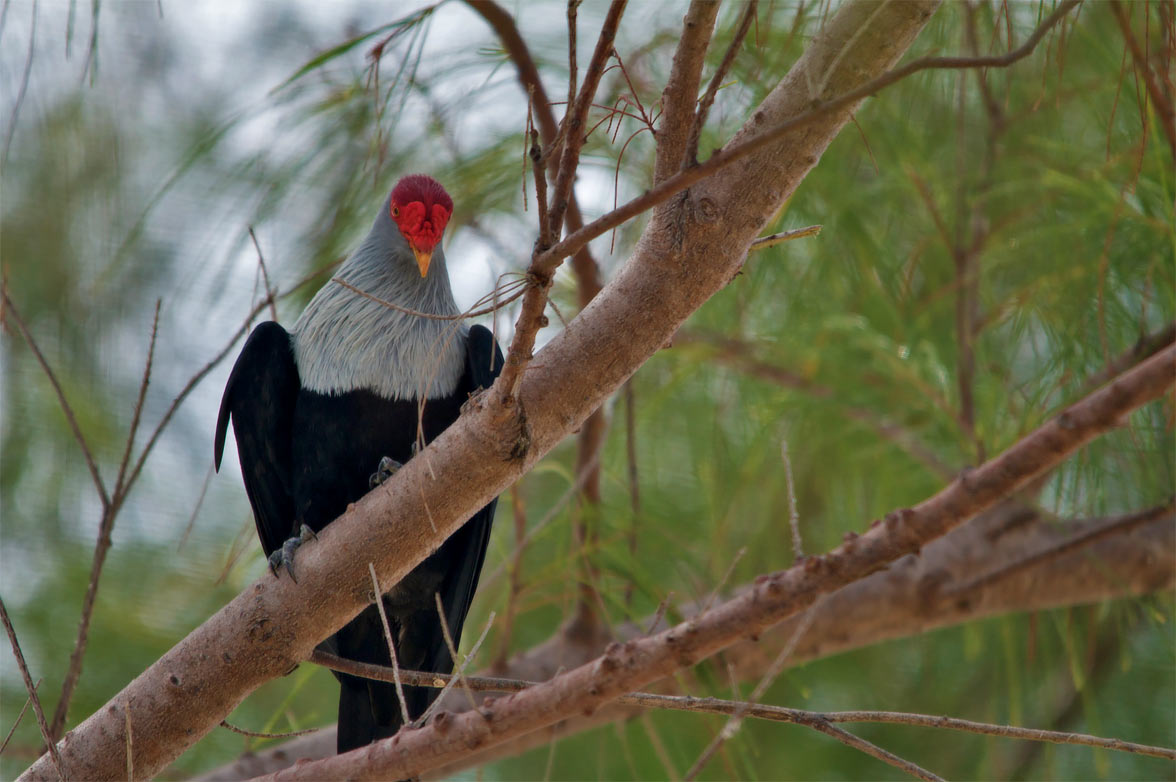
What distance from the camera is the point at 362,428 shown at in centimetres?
221

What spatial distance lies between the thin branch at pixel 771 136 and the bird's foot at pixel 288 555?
719 millimetres

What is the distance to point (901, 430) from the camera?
8.92 feet

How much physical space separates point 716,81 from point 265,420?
4.96 ft

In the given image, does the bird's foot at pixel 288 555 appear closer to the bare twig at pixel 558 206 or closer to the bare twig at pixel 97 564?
the bare twig at pixel 97 564

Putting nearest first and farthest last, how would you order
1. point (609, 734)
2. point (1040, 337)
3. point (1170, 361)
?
point (1170, 361) < point (1040, 337) < point (609, 734)

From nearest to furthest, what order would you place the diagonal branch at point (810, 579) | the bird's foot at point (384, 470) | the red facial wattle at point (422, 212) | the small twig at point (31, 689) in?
the diagonal branch at point (810, 579)
the small twig at point (31, 689)
the bird's foot at point (384, 470)
the red facial wattle at point (422, 212)

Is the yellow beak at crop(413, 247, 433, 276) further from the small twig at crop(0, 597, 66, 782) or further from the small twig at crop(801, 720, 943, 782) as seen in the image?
the small twig at crop(801, 720, 943, 782)

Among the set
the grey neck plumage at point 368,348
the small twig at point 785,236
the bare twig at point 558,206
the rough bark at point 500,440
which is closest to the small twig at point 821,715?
the rough bark at point 500,440

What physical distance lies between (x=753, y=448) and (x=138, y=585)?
2.30 m

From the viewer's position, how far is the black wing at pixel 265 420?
2320mm

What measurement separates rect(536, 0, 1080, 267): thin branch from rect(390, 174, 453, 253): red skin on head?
4.41 feet

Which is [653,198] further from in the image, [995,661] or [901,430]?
[995,661]

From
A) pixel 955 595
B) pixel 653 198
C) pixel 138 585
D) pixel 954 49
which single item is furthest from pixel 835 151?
pixel 138 585

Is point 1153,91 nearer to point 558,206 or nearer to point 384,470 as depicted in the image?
point 558,206
